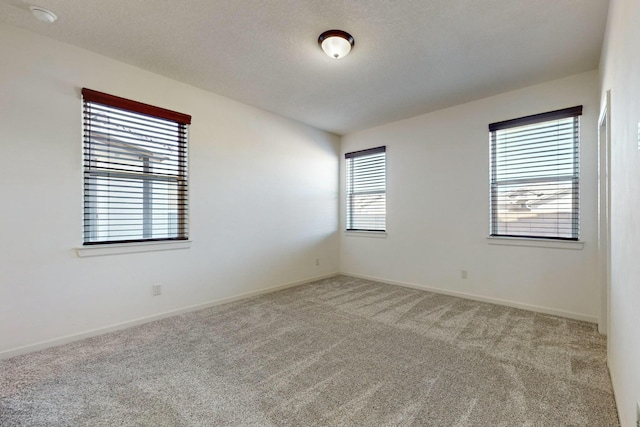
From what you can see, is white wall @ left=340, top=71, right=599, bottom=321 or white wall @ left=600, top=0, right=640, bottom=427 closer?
white wall @ left=600, top=0, right=640, bottom=427

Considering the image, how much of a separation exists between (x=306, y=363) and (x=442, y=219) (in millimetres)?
2870

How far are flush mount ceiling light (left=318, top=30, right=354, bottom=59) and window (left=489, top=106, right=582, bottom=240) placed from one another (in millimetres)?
2298

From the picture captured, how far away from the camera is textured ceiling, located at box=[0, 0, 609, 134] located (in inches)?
84.7

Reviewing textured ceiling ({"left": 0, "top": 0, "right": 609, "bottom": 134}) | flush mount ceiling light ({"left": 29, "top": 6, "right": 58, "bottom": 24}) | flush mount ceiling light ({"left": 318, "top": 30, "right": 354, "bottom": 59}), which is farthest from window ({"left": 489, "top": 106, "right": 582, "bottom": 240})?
flush mount ceiling light ({"left": 29, "top": 6, "right": 58, "bottom": 24})

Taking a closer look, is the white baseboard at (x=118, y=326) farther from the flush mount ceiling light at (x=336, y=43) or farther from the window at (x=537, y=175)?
the window at (x=537, y=175)

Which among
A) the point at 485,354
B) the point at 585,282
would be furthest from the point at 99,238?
the point at 585,282

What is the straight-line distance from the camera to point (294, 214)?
465 centimetres

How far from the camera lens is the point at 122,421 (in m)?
1.62

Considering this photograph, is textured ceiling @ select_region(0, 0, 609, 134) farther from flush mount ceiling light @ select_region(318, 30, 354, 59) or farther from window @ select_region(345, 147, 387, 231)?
window @ select_region(345, 147, 387, 231)

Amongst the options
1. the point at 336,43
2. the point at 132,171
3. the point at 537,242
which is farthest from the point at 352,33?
the point at 537,242

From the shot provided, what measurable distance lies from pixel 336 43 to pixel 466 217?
2.79 metres

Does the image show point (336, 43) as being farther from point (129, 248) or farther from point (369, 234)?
point (369, 234)

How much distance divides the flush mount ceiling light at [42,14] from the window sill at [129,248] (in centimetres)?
188

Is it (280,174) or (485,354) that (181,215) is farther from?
(485,354)
